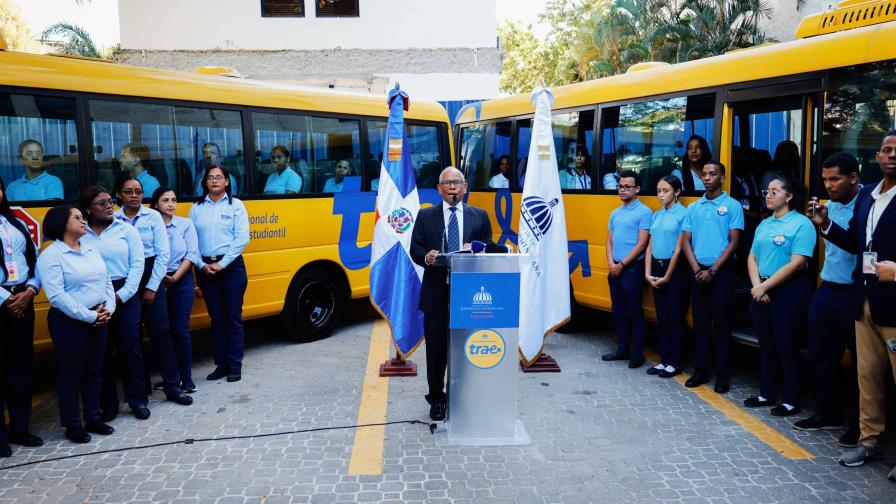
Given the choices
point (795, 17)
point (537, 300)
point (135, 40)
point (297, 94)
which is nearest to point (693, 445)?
point (537, 300)

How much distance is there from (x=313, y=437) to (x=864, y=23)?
5.43m

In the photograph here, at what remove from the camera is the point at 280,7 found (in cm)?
1769

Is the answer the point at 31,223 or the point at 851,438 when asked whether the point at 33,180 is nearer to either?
the point at 31,223

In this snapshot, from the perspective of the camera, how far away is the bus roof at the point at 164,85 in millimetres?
5621

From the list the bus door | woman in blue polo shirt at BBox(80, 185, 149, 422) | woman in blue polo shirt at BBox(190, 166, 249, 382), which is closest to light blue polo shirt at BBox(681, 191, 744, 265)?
the bus door

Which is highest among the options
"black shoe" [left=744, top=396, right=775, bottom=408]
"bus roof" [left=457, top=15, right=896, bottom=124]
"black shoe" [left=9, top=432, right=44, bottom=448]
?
"bus roof" [left=457, top=15, right=896, bottom=124]

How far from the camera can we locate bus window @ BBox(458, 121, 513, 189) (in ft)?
30.9

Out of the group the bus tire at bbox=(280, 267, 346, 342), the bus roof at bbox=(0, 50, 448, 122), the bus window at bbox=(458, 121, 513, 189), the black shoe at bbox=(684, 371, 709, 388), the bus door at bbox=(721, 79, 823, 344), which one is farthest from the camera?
the bus window at bbox=(458, 121, 513, 189)

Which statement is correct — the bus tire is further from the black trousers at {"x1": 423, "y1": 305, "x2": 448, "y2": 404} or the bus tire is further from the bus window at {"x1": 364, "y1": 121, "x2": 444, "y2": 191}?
the black trousers at {"x1": 423, "y1": 305, "x2": 448, "y2": 404}

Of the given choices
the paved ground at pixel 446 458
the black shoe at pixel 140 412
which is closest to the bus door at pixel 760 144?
the paved ground at pixel 446 458

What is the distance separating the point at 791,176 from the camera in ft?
20.7

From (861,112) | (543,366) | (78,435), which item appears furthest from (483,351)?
(861,112)

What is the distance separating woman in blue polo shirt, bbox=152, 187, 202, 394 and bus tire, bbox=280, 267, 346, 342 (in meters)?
1.66

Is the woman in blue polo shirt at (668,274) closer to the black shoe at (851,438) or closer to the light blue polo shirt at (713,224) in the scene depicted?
the light blue polo shirt at (713,224)
